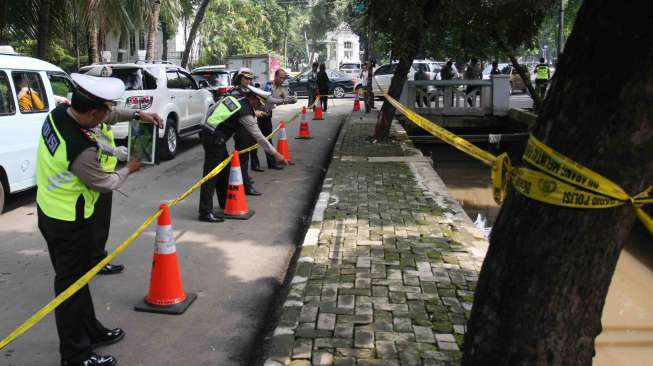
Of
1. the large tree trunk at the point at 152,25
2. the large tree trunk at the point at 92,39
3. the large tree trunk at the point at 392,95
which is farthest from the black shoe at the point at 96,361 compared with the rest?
the large tree trunk at the point at 152,25

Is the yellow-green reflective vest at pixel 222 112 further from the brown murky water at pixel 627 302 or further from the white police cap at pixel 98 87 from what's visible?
the brown murky water at pixel 627 302

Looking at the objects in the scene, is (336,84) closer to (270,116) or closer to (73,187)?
(270,116)

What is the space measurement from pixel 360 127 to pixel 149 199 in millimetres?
8438

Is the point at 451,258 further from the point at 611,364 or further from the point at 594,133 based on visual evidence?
the point at 594,133

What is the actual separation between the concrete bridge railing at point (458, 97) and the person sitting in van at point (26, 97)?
11.1m

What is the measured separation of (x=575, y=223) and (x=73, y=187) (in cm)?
271

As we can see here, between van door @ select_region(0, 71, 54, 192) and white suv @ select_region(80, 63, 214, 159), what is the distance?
214 cm

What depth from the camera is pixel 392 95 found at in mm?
12531

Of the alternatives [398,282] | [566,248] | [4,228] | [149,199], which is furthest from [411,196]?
[566,248]

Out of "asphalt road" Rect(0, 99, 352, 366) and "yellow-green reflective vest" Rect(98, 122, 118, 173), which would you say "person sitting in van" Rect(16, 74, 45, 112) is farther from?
"yellow-green reflective vest" Rect(98, 122, 118, 173)

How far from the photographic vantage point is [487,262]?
8.94 feet

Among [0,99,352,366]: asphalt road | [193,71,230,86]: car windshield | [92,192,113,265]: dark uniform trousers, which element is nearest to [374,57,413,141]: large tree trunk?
[0,99,352,366]: asphalt road

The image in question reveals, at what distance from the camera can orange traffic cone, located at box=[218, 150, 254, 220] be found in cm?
717

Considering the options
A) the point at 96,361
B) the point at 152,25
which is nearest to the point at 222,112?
the point at 96,361
